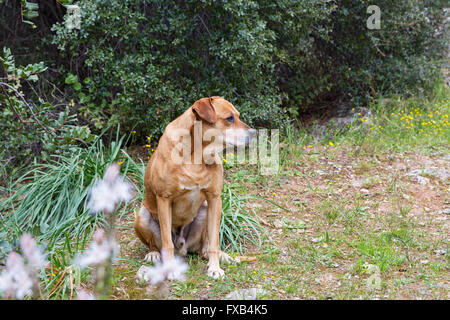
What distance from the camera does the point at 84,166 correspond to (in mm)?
4777

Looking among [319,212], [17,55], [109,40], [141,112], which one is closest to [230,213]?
[319,212]

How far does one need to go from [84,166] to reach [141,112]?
1.20m

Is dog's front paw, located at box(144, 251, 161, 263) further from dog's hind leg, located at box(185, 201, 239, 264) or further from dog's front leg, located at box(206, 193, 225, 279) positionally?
dog's front leg, located at box(206, 193, 225, 279)

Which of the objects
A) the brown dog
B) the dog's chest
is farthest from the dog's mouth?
the dog's chest

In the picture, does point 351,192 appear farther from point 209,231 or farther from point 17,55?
point 17,55

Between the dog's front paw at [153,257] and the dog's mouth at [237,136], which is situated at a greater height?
the dog's mouth at [237,136]

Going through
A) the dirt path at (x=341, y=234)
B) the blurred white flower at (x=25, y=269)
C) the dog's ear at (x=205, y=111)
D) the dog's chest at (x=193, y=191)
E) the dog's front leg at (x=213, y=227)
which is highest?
the dog's ear at (x=205, y=111)

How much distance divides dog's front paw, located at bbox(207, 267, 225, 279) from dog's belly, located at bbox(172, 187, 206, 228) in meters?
0.46

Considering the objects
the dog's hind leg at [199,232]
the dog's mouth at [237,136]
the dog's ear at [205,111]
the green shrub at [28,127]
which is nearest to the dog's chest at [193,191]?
the dog's hind leg at [199,232]

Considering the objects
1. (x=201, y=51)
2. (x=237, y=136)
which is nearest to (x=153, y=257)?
(x=237, y=136)

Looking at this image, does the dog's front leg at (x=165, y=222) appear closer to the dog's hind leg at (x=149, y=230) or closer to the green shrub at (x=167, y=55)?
the dog's hind leg at (x=149, y=230)

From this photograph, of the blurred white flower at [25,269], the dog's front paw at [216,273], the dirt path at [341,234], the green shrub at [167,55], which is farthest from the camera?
the green shrub at [167,55]

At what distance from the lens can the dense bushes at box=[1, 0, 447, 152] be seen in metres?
5.42

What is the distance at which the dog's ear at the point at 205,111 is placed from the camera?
343 centimetres
